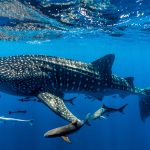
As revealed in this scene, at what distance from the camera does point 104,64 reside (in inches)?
351

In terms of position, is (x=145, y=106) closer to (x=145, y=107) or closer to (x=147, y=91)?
(x=145, y=107)

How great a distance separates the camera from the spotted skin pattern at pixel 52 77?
299 inches

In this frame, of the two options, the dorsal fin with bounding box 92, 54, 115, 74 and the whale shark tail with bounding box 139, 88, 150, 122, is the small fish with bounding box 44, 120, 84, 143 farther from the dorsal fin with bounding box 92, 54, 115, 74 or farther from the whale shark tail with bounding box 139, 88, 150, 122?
the whale shark tail with bounding box 139, 88, 150, 122

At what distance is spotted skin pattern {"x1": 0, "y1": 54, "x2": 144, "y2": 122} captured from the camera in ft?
24.9

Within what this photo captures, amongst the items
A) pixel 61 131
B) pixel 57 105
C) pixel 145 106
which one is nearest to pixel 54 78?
pixel 57 105

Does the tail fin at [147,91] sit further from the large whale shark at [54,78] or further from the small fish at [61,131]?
the small fish at [61,131]

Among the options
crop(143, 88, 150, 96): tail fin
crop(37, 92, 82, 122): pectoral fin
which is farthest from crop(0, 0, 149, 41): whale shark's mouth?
crop(37, 92, 82, 122): pectoral fin

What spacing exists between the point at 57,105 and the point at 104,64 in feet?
8.30

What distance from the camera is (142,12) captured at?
60.7 feet

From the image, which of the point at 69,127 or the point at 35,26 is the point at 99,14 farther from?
the point at 69,127

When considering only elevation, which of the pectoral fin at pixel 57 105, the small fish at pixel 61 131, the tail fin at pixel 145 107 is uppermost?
the small fish at pixel 61 131

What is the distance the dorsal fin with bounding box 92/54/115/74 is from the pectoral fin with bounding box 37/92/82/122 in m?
1.86

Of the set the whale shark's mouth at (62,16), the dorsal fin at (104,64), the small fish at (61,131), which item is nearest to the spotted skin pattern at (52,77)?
the dorsal fin at (104,64)

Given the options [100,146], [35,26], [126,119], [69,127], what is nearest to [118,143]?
[100,146]
